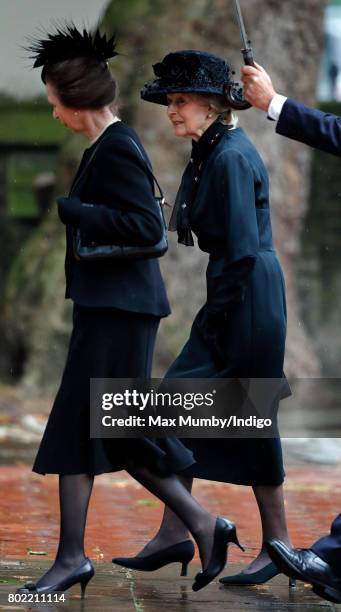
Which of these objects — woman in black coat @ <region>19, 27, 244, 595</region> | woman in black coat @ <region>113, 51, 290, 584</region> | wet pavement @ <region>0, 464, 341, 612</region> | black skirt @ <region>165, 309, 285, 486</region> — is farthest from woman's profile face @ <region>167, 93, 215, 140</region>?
wet pavement @ <region>0, 464, 341, 612</region>

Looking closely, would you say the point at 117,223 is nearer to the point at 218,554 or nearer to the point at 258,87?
the point at 258,87

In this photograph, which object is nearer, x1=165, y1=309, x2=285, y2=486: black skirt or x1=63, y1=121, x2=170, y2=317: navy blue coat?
x1=63, y1=121, x2=170, y2=317: navy blue coat

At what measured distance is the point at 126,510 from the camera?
25.0 feet

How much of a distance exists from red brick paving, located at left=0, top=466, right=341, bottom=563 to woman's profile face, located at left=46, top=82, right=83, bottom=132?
1.76 meters

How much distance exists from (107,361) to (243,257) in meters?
0.60

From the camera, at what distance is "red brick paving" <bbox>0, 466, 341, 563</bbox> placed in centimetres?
654

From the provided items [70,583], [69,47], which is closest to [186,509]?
[70,583]

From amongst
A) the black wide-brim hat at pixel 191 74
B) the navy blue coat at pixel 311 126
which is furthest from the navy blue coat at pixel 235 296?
the navy blue coat at pixel 311 126

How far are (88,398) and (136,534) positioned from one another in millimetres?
1672

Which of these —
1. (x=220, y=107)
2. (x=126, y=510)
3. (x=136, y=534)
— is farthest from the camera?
(x=126, y=510)

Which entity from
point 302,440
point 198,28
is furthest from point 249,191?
point 198,28

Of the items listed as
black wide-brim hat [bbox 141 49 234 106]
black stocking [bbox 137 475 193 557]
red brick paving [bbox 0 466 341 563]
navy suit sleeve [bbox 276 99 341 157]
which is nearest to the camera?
navy suit sleeve [bbox 276 99 341 157]

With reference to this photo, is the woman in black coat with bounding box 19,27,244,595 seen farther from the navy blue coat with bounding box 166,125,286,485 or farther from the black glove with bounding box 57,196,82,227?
the navy blue coat with bounding box 166,125,286,485

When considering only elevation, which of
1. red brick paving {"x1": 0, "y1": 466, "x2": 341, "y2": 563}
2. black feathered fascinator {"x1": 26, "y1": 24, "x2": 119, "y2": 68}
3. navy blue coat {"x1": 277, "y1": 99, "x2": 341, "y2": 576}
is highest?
black feathered fascinator {"x1": 26, "y1": 24, "x2": 119, "y2": 68}
